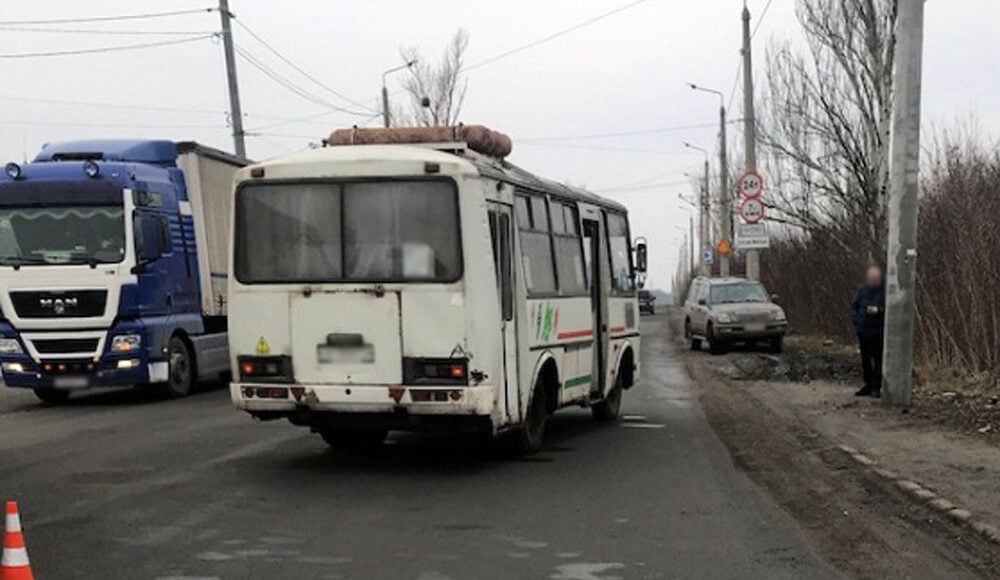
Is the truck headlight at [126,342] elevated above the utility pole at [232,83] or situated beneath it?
situated beneath

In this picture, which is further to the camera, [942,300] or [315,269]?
[942,300]

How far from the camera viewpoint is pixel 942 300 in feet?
53.1

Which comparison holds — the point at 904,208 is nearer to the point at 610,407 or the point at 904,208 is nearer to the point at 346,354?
the point at 610,407

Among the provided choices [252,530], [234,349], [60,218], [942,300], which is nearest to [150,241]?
[60,218]

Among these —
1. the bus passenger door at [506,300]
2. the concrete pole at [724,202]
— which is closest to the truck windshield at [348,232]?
the bus passenger door at [506,300]

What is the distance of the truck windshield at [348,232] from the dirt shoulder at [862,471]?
353 centimetres

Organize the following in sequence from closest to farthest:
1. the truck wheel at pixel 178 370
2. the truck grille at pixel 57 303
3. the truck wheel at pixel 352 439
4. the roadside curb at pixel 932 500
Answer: the roadside curb at pixel 932 500 → the truck wheel at pixel 352 439 → the truck grille at pixel 57 303 → the truck wheel at pixel 178 370

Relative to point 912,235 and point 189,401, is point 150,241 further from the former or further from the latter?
point 912,235

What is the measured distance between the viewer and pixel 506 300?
9.51 meters

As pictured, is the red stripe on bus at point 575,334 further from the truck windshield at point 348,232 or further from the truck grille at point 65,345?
the truck grille at point 65,345

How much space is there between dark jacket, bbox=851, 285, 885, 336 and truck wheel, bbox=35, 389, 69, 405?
40.1 ft

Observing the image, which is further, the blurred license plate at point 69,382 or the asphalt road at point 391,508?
the blurred license plate at point 69,382

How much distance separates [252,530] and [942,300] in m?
12.3

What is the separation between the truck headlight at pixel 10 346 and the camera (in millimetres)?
15172
